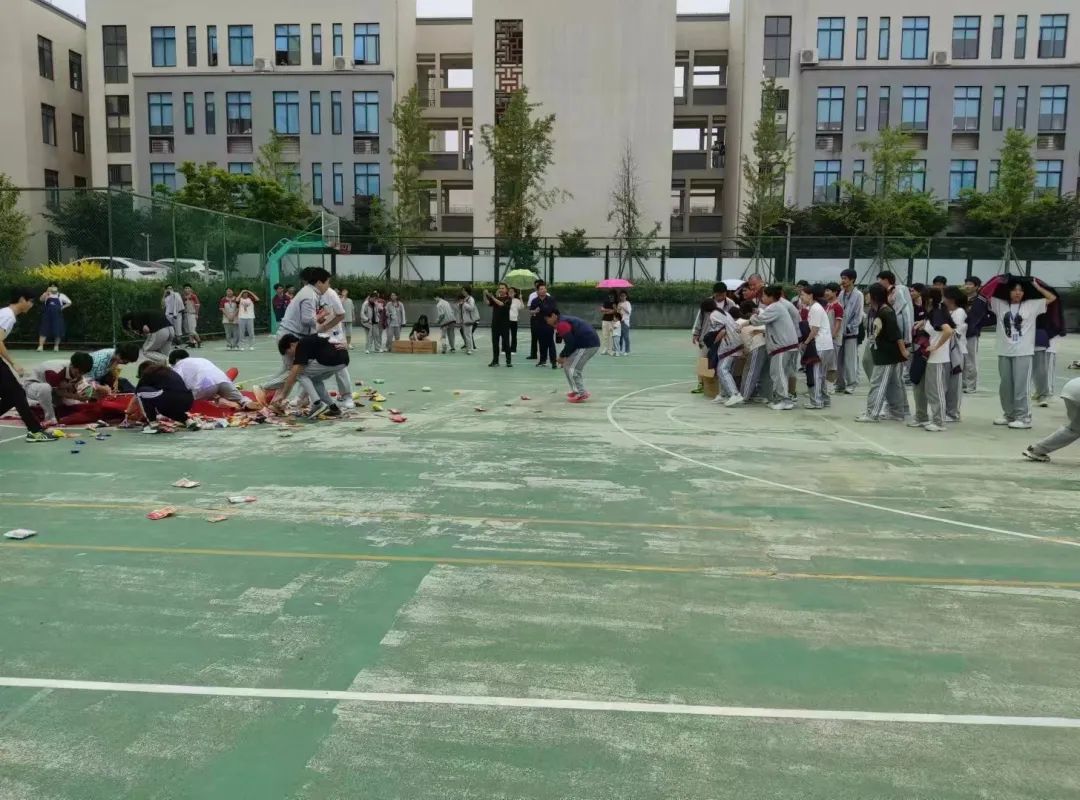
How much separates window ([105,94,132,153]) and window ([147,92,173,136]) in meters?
1.98

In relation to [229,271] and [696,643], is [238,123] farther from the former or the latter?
[696,643]

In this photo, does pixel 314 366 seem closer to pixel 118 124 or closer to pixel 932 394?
pixel 932 394

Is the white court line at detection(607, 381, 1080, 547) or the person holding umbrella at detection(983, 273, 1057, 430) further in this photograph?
the person holding umbrella at detection(983, 273, 1057, 430)

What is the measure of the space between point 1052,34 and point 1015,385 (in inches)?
1831

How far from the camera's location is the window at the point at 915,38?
4722cm

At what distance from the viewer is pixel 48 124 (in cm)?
4875

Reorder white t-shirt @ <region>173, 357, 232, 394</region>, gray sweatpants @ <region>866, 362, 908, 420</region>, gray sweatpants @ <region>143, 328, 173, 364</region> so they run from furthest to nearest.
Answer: gray sweatpants @ <region>143, 328, 173, 364</region> < gray sweatpants @ <region>866, 362, 908, 420</region> < white t-shirt @ <region>173, 357, 232, 394</region>

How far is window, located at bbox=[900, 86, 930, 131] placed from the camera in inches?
1870

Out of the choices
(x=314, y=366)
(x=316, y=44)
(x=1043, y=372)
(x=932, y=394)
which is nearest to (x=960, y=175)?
(x=316, y=44)

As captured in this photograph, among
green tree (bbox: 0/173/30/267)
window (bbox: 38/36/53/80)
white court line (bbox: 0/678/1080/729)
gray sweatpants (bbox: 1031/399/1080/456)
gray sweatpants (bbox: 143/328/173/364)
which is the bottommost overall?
white court line (bbox: 0/678/1080/729)

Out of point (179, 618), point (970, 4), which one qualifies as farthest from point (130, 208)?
point (970, 4)

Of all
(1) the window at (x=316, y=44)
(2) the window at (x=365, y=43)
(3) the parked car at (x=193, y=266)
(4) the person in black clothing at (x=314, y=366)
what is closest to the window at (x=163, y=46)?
(1) the window at (x=316, y=44)

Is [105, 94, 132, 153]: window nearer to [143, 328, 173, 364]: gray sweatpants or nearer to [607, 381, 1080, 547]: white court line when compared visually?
[143, 328, 173, 364]: gray sweatpants

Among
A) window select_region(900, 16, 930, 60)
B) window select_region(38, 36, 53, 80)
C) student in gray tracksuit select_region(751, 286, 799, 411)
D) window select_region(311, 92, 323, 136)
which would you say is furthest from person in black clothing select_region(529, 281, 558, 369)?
window select_region(38, 36, 53, 80)
